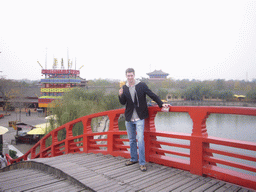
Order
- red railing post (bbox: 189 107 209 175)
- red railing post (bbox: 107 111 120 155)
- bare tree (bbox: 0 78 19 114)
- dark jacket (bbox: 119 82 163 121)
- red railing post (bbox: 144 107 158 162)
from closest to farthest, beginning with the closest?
red railing post (bbox: 189 107 209 175) < dark jacket (bbox: 119 82 163 121) < red railing post (bbox: 144 107 158 162) < red railing post (bbox: 107 111 120 155) < bare tree (bbox: 0 78 19 114)

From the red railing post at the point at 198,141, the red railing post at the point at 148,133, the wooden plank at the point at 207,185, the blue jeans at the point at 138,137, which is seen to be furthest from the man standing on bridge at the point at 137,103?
the wooden plank at the point at 207,185

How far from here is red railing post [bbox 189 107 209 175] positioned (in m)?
2.83

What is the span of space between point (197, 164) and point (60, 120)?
1424cm

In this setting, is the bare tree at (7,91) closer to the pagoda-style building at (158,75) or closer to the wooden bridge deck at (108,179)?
the wooden bridge deck at (108,179)

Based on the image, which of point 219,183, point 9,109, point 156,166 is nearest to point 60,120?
point 156,166

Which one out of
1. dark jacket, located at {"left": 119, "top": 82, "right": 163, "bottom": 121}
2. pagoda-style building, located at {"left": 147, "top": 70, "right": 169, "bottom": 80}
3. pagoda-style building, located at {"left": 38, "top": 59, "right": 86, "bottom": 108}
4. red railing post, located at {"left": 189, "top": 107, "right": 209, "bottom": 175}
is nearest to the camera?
red railing post, located at {"left": 189, "top": 107, "right": 209, "bottom": 175}

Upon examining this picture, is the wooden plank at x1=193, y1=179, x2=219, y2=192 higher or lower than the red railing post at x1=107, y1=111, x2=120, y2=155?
lower

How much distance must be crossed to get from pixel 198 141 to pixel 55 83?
128 feet

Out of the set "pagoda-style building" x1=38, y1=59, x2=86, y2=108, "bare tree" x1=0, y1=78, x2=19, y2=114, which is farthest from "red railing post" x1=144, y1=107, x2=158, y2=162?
"bare tree" x1=0, y1=78, x2=19, y2=114

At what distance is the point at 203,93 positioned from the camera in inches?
1008

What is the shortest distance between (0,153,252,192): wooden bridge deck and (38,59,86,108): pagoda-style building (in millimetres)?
35834

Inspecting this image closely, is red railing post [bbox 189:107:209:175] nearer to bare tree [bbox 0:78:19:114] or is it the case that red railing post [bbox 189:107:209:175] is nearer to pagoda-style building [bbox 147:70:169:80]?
bare tree [bbox 0:78:19:114]

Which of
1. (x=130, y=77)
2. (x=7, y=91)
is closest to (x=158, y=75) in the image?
(x=7, y=91)

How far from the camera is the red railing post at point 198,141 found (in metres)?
2.83
